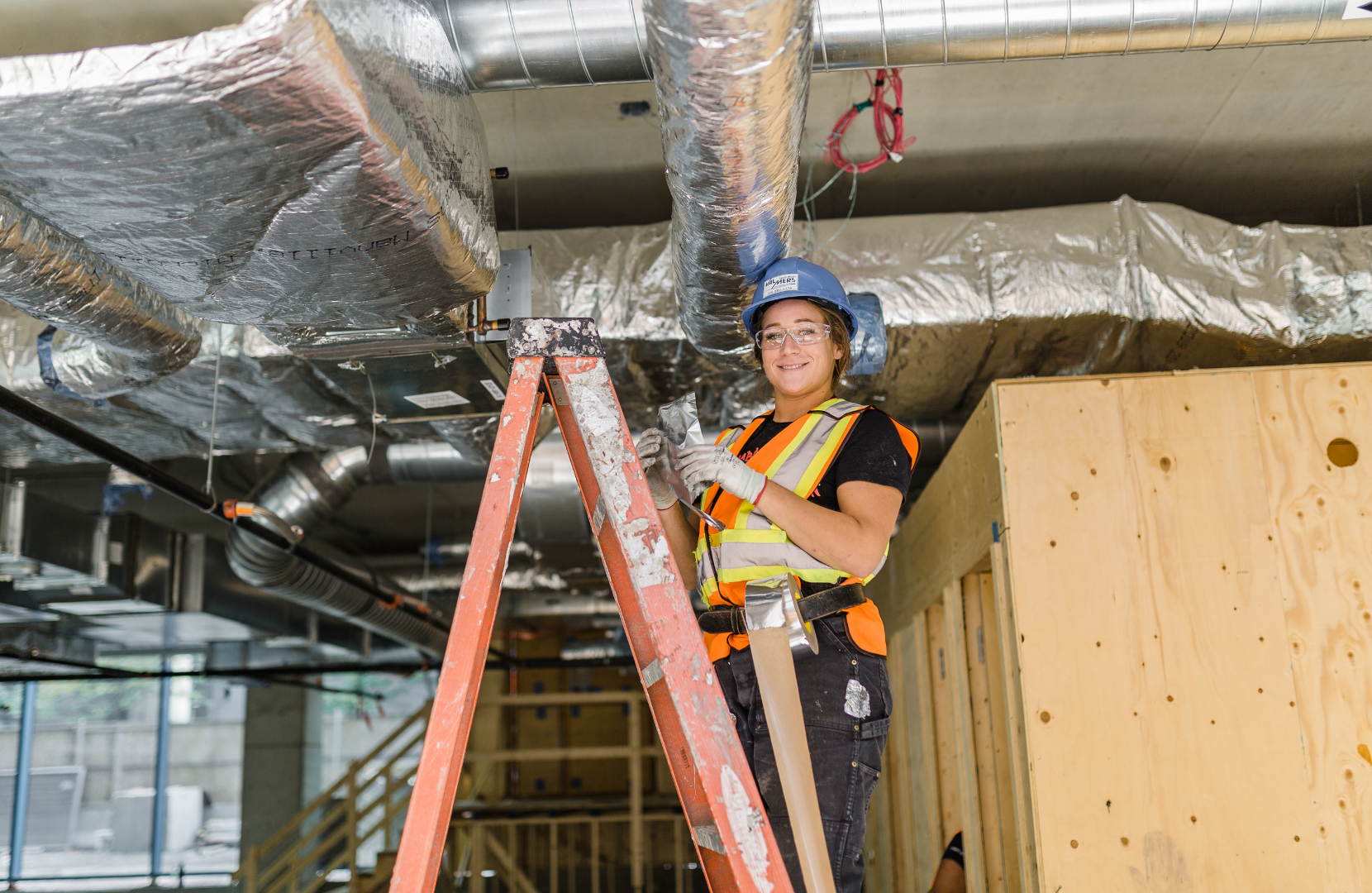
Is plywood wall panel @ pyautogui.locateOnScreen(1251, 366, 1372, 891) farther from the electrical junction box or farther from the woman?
the electrical junction box

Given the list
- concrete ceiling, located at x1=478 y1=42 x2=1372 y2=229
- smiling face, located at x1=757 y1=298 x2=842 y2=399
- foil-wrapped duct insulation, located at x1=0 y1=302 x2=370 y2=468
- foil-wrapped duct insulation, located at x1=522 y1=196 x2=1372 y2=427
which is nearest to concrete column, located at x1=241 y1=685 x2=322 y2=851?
foil-wrapped duct insulation, located at x1=0 y1=302 x2=370 y2=468

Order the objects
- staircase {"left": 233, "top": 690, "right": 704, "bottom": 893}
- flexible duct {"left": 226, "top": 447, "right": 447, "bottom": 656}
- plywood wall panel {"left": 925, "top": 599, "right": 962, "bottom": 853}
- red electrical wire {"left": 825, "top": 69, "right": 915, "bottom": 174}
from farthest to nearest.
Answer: staircase {"left": 233, "top": 690, "right": 704, "bottom": 893}
flexible duct {"left": 226, "top": 447, "right": 447, "bottom": 656}
plywood wall panel {"left": 925, "top": 599, "right": 962, "bottom": 853}
red electrical wire {"left": 825, "top": 69, "right": 915, "bottom": 174}

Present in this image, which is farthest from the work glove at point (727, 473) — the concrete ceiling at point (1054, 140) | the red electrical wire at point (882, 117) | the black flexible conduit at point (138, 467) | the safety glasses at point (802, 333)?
the black flexible conduit at point (138, 467)

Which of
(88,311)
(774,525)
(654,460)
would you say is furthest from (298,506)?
(774,525)

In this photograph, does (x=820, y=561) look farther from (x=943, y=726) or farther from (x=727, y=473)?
(x=943, y=726)

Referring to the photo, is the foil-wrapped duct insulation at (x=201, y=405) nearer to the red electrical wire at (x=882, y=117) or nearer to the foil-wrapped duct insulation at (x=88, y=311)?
the foil-wrapped duct insulation at (x=88, y=311)

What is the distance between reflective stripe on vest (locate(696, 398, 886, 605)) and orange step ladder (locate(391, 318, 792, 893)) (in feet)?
0.71

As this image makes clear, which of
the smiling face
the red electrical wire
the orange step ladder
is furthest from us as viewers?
the red electrical wire

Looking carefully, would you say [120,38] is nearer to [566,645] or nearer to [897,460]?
[897,460]

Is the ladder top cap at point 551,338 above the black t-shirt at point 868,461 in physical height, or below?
above

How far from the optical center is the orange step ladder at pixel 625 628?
1367 millimetres

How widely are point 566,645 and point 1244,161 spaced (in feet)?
31.4

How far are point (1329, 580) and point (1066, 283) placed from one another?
1.25m

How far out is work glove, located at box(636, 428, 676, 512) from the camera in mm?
1824
